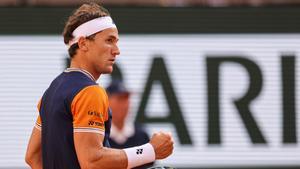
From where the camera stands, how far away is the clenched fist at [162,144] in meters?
3.90

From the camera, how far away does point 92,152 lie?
367 cm

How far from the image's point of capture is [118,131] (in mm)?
6590

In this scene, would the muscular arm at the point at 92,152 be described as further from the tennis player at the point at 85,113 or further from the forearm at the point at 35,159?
the forearm at the point at 35,159

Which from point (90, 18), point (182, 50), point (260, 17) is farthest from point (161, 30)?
point (90, 18)

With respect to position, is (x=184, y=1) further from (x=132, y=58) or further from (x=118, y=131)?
(x=118, y=131)

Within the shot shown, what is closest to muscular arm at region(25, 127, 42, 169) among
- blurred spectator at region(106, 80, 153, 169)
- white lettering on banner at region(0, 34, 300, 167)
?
blurred spectator at region(106, 80, 153, 169)

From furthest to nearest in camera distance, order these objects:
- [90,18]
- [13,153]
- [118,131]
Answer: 1. [13,153]
2. [118,131]
3. [90,18]

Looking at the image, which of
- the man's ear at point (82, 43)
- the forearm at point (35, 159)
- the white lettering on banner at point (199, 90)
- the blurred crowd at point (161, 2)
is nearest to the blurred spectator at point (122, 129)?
the white lettering on banner at point (199, 90)

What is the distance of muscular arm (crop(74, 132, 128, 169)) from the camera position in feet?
12.0

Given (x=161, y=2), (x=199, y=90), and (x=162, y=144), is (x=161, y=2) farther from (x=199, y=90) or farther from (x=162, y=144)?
(x=162, y=144)

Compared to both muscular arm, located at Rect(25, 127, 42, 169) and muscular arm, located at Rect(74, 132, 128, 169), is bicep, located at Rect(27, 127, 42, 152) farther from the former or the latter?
muscular arm, located at Rect(74, 132, 128, 169)

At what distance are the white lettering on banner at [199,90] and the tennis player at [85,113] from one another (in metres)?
3.99

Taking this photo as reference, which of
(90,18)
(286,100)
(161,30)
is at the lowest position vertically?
(90,18)

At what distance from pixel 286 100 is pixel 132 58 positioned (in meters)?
1.61
